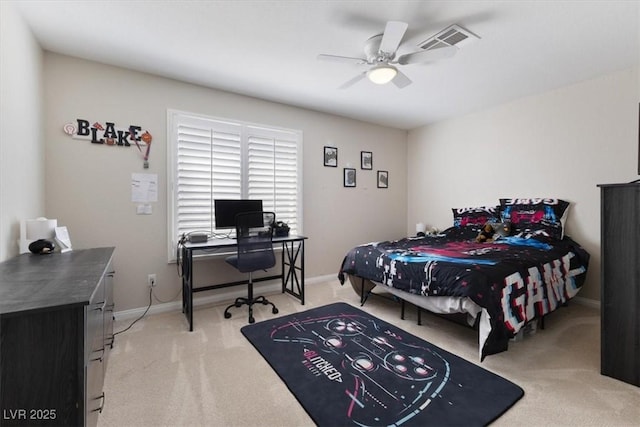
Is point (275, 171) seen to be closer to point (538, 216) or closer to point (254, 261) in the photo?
point (254, 261)

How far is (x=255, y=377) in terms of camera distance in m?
1.97

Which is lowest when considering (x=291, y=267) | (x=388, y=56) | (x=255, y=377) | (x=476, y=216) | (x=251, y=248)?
(x=255, y=377)

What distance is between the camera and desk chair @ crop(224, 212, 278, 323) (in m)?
2.91

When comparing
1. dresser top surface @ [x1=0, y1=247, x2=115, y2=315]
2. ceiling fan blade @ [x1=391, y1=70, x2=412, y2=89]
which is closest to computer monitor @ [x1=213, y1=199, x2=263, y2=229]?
dresser top surface @ [x1=0, y1=247, x2=115, y2=315]

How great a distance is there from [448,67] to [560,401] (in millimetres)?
2891

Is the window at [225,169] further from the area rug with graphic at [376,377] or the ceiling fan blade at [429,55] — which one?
the ceiling fan blade at [429,55]

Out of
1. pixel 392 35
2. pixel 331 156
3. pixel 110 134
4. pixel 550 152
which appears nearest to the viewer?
pixel 392 35

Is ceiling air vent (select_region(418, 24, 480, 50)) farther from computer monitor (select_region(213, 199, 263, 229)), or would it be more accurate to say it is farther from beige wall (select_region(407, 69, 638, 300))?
computer monitor (select_region(213, 199, 263, 229))

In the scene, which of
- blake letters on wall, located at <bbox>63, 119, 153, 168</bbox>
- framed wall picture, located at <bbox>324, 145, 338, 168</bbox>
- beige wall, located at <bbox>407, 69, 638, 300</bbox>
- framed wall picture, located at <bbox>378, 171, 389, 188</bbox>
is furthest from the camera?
framed wall picture, located at <bbox>378, 171, 389, 188</bbox>

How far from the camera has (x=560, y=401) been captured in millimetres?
1701

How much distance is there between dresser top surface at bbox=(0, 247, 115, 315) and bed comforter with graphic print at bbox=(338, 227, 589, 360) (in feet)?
7.42

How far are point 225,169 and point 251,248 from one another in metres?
1.12

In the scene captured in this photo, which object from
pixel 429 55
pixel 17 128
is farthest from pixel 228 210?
pixel 429 55

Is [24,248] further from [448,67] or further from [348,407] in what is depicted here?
[448,67]
